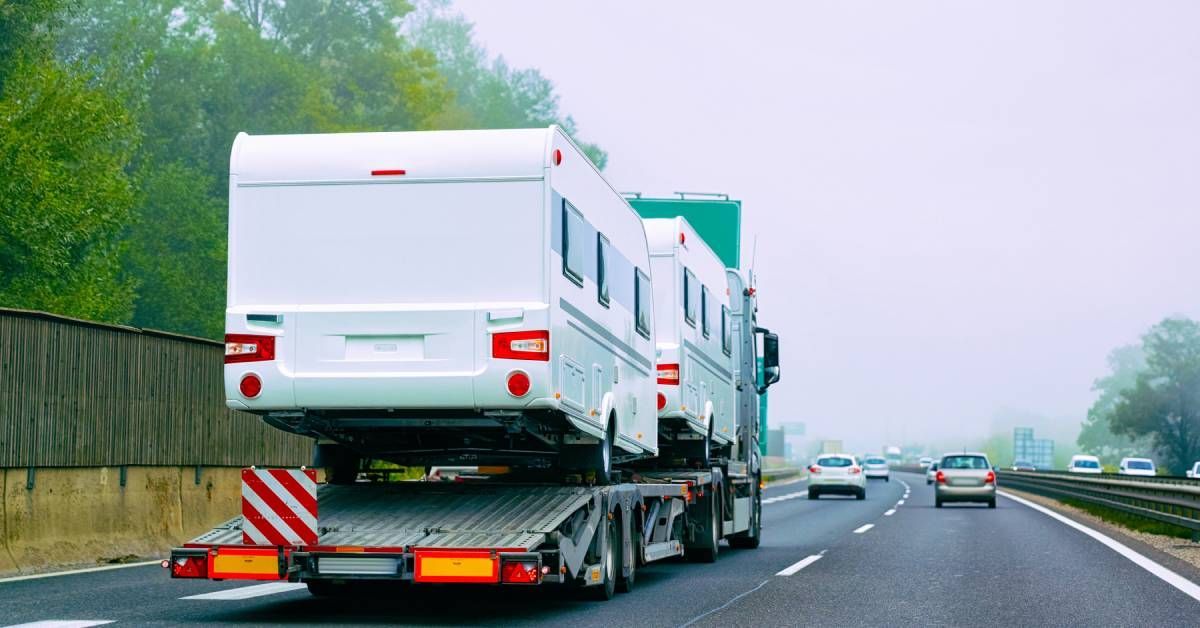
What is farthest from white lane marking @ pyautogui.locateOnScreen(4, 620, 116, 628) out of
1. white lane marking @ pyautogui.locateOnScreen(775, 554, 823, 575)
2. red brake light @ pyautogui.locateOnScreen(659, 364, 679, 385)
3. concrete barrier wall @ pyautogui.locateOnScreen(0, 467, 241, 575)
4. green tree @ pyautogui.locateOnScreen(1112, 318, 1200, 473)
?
green tree @ pyautogui.locateOnScreen(1112, 318, 1200, 473)

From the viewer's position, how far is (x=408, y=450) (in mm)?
12055

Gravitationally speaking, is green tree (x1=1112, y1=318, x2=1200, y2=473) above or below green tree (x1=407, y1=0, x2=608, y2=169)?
below

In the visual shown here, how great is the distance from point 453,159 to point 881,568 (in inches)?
297

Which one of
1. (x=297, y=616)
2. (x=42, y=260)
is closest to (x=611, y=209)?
(x=297, y=616)

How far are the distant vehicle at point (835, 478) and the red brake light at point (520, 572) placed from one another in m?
35.3

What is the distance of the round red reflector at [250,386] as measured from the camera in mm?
10625

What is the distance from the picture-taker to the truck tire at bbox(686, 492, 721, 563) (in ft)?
56.1

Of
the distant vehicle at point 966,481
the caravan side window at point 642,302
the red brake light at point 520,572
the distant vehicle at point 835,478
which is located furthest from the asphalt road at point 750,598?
the distant vehicle at point 835,478

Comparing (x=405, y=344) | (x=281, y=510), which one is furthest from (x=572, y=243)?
(x=281, y=510)

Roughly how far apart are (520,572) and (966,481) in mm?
29217

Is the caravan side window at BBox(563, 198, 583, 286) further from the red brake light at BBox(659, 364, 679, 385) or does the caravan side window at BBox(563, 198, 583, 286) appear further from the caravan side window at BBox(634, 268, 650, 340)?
the red brake light at BBox(659, 364, 679, 385)

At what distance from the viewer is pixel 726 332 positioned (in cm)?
1928

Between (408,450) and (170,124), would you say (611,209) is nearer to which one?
(408,450)

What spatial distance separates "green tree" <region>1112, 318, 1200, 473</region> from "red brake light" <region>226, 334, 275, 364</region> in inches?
4374
